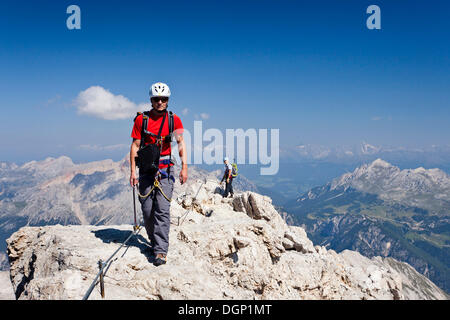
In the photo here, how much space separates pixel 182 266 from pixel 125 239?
157 inches

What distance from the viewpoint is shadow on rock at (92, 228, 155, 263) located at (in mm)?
9992

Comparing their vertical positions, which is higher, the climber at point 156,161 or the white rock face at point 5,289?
the climber at point 156,161

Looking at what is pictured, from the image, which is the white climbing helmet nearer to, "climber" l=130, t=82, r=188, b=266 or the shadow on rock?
"climber" l=130, t=82, r=188, b=266

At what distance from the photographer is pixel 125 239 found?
38.0ft

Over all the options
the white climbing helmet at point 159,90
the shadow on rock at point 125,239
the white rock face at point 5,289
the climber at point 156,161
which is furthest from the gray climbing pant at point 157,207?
the white rock face at point 5,289

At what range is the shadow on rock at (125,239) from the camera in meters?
9.99

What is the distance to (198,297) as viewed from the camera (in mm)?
7309

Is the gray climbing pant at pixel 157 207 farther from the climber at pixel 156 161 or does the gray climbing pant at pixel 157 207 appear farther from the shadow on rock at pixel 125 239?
the shadow on rock at pixel 125 239

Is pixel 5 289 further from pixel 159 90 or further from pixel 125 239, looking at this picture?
pixel 159 90
